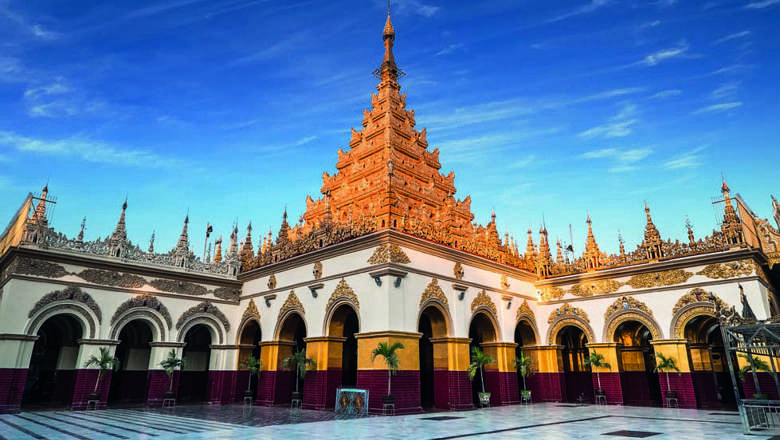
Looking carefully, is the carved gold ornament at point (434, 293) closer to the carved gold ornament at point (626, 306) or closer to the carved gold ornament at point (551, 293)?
the carved gold ornament at point (551, 293)

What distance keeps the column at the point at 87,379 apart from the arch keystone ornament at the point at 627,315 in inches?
743

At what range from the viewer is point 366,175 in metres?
23.1

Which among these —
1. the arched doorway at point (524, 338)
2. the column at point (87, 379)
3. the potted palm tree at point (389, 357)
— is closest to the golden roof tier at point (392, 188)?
the arched doorway at point (524, 338)

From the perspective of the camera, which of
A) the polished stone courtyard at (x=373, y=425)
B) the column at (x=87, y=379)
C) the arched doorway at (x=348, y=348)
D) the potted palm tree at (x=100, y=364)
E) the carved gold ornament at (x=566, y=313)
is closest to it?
the polished stone courtyard at (x=373, y=425)

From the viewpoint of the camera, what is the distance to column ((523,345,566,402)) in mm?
20297

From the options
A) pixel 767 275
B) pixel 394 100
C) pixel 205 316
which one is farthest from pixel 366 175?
pixel 767 275

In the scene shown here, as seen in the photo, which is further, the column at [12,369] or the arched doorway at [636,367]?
the arched doorway at [636,367]

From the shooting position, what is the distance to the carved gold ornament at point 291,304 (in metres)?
18.4

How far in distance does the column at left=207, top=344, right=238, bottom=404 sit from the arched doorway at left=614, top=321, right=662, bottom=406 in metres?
16.0

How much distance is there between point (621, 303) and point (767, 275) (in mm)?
5115

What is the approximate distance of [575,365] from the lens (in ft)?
71.6

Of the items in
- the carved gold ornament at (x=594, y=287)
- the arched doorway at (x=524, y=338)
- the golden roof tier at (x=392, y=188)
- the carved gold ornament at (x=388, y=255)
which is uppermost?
the golden roof tier at (x=392, y=188)

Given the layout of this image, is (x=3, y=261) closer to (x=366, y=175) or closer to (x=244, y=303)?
(x=244, y=303)

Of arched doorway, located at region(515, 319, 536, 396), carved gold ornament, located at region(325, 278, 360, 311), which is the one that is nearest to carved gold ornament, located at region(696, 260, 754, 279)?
arched doorway, located at region(515, 319, 536, 396)
